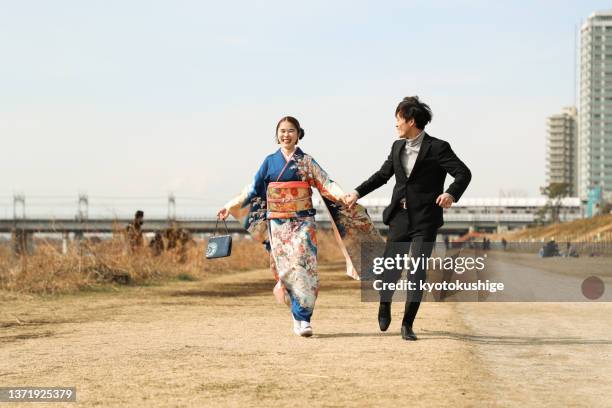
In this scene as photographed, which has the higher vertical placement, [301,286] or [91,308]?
[301,286]

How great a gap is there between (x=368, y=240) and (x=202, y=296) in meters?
6.33

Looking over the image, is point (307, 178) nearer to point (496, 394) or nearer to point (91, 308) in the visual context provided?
point (496, 394)

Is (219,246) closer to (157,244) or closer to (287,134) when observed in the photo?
(287,134)

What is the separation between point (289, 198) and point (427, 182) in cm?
135

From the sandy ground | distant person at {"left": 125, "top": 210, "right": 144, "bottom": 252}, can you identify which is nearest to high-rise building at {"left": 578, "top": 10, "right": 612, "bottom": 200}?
distant person at {"left": 125, "top": 210, "right": 144, "bottom": 252}

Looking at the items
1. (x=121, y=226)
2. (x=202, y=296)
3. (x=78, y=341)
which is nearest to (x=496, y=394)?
(x=78, y=341)

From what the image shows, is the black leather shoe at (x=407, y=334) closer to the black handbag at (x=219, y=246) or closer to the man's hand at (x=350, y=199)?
the man's hand at (x=350, y=199)

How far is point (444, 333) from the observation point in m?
8.33

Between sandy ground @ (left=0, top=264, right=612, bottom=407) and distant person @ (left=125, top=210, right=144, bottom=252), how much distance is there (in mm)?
6538

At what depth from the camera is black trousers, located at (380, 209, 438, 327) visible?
7.55 meters

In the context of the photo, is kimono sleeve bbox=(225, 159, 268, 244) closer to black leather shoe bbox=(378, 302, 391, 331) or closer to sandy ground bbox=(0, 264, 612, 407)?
sandy ground bbox=(0, 264, 612, 407)

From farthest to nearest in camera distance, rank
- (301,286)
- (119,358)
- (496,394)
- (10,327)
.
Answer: (10,327) < (301,286) < (119,358) < (496,394)

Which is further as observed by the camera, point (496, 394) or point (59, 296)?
point (59, 296)

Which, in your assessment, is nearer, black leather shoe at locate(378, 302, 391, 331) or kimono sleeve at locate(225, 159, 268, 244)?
black leather shoe at locate(378, 302, 391, 331)
